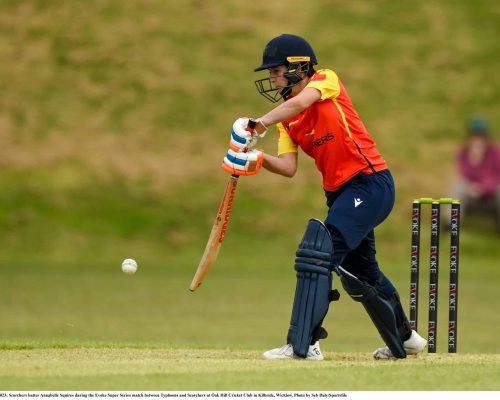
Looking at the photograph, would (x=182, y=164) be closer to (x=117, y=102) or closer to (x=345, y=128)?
(x=117, y=102)

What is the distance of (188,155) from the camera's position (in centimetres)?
1820

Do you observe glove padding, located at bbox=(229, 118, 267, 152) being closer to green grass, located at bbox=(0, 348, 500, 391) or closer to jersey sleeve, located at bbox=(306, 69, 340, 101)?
jersey sleeve, located at bbox=(306, 69, 340, 101)

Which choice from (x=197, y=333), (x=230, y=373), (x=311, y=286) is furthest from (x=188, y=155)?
(x=230, y=373)

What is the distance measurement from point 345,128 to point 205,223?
10471 millimetres

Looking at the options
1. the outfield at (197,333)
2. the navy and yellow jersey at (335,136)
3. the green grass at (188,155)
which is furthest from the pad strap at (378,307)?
the green grass at (188,155)

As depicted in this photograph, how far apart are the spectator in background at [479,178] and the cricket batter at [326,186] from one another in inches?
397

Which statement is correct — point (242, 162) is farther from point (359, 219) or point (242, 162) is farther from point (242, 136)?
point (359, 219)

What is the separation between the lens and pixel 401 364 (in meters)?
5.91

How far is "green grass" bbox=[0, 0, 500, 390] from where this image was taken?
11719 mm

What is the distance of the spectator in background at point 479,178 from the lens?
1638 centimetres

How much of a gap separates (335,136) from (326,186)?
287mm

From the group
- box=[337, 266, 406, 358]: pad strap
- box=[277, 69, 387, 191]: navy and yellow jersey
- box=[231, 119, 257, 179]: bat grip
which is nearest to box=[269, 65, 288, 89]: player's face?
box=[277, 69, 387, 191]: navy and yellow jersey

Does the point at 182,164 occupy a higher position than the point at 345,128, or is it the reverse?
the point at 345,128

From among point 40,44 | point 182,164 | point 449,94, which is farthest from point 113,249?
point 449,94
